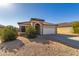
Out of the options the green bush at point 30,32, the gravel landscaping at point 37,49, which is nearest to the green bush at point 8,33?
the gravel landscaping at point 37,49

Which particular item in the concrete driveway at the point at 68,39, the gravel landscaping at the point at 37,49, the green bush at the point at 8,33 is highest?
the green bush at the point at 8,33

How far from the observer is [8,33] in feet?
16.9

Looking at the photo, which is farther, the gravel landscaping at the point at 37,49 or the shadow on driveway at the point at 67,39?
the shadow on driveway at the point at 67,39

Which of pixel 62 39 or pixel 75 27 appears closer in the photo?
pixel 75 27

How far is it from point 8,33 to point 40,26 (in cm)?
65

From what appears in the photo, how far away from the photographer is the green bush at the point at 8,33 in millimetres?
5062

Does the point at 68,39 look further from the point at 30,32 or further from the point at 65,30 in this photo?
the point at 30,32

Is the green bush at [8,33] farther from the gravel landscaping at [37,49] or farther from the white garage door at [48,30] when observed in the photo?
the white garage door at [48,30]

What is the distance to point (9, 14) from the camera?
5031mm

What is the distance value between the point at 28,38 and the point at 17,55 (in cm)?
42

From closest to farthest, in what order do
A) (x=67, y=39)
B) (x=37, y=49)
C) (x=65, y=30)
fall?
(x=37, y=49), (x=65, y=30), (x=67, y=39)

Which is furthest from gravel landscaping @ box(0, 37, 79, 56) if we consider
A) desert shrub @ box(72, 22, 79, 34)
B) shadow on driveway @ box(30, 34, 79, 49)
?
desert shrub @ box(72, 22, 79, 34)

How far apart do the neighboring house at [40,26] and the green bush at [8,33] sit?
15 centimetres

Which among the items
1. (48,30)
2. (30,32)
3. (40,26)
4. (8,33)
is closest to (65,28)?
(48,30)
